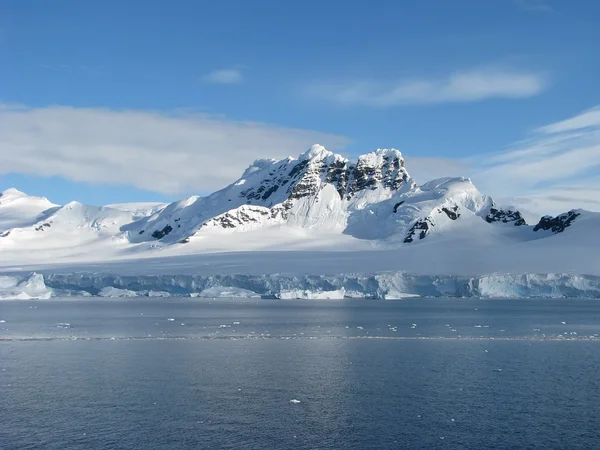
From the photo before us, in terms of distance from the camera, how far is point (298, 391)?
2539 cm

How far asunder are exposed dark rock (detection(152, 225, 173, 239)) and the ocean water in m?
132

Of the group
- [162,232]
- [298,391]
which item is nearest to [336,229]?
[162,232]

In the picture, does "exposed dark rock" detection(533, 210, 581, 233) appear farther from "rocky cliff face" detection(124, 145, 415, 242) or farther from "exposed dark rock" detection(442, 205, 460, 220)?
"rocky cliff face" detection(124, 145, 415, 242)

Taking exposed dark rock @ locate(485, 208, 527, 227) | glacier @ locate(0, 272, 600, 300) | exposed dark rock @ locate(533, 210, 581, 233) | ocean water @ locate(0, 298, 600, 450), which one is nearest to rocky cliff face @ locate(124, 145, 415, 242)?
exposed dark rock @ locate(485, 208, 527, 227)

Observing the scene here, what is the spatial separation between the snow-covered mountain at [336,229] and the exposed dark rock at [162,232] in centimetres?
31

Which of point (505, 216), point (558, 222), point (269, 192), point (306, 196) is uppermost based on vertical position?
point (269, 192)

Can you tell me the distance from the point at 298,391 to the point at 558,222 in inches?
5042

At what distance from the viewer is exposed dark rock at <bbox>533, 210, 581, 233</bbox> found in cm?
13800

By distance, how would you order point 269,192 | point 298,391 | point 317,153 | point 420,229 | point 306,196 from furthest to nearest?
point 269,192 < point 317,153 < point 306,196 < point 420,229 < point 298,391

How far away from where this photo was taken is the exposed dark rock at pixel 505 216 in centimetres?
15400

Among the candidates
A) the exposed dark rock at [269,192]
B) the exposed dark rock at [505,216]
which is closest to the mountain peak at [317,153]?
the exposed dark rock at [269,192]

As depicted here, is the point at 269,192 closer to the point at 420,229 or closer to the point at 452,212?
the point at 420,229

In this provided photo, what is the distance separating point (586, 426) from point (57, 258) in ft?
472

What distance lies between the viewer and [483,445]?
61.1 ft
